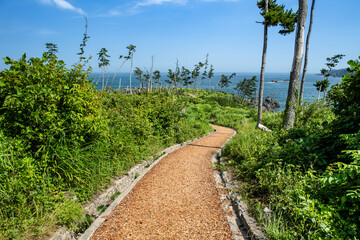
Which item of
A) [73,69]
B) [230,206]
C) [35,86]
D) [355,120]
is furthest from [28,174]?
[355,120]

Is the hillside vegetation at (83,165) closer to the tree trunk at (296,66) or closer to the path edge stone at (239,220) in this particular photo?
the path edge stone at (239,220)

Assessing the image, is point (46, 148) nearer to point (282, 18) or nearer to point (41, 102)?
point (41, 102)

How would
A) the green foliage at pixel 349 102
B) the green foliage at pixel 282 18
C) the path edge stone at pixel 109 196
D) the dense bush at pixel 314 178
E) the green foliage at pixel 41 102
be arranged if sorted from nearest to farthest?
the dense bush at pixel 314 178, the path edge stone at pixel 109 196, the green foliage at pixel 41 102, the green foliage at pixel 349 102, the green foliage at pixel 282 18

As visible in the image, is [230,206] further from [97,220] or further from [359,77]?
[359,77]

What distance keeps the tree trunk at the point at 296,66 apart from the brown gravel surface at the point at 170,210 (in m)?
4.08

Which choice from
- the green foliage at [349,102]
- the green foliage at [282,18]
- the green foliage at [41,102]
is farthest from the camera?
the green foliage at [282,18]

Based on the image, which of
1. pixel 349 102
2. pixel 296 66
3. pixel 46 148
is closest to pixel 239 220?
pixel 349 102

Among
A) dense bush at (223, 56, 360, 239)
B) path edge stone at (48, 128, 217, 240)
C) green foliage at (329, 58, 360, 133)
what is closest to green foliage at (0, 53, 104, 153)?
path edge stone at (48, 128, 217, 240)

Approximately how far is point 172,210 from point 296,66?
22.9ft

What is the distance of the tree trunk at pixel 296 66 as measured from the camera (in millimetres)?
7423

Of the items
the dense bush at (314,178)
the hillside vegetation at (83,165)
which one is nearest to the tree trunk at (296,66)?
the dense bush at (314,178)

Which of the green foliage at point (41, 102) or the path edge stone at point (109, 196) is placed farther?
the green foliage at point (41, 102)

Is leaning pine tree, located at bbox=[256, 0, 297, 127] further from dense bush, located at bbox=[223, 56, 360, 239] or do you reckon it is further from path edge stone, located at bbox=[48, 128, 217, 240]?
path edge stone, located at bbox=[48, 128, 217, 240]

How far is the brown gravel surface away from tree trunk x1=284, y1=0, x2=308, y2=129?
161 inches
